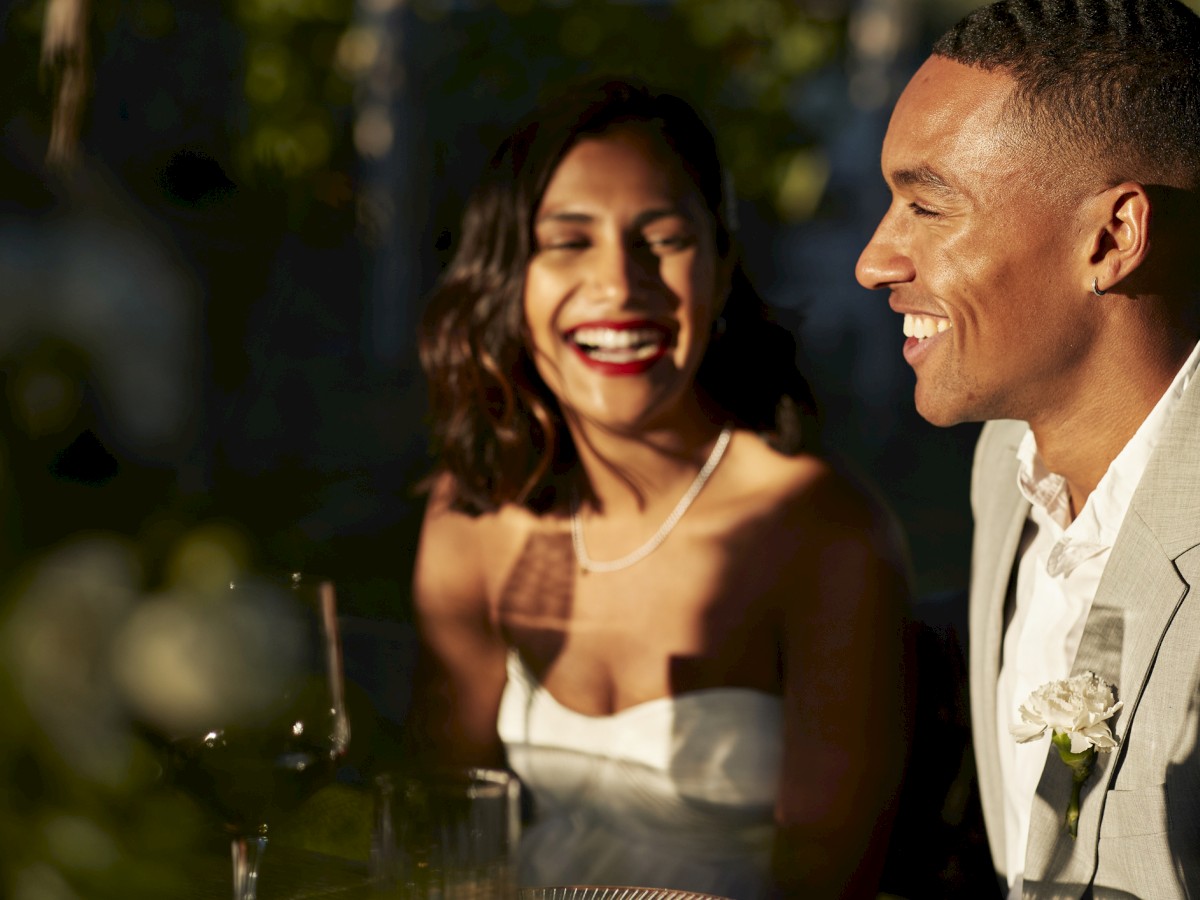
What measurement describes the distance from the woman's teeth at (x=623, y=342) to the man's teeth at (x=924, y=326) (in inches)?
→ 25.3

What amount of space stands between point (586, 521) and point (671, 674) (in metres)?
0.40

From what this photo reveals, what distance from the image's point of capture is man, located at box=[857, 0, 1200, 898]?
1.73 meters

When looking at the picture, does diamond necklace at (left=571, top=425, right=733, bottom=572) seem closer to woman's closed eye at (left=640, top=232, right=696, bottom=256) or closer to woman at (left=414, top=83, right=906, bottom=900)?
woman at (left=414, top=83, right=906, bottom=900)

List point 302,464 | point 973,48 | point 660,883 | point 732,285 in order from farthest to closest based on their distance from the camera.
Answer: point 732,285 → point 660,883 → point 973,48 → point 302,464

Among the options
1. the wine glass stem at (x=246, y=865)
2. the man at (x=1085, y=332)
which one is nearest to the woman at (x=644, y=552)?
the man at (x=1085, y=332)

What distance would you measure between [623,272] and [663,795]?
3.55 ft

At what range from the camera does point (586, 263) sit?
2.65 metres

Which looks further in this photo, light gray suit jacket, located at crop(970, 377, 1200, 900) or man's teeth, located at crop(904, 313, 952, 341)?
man's teeth, located at crop(904, 313, 952, 341)

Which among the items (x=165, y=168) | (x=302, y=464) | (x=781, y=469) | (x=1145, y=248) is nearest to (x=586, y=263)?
(x=781, y=469)

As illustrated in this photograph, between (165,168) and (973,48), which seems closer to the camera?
(165,168)

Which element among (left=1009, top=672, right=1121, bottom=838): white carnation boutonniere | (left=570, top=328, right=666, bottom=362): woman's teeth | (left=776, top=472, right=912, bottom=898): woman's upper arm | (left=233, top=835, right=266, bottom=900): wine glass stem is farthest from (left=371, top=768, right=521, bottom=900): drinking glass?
(left=570, top=328, right=666, bottom=362): woman's teeth

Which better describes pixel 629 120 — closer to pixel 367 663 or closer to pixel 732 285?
pixel 732 285

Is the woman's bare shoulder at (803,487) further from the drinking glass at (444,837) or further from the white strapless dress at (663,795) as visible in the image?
the drinking glass at (444,837)

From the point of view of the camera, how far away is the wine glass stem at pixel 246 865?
1239mm
